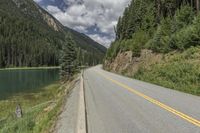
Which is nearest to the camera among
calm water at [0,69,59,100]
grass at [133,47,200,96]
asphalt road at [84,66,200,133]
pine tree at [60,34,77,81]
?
asphalt road at [84,66,200,133]

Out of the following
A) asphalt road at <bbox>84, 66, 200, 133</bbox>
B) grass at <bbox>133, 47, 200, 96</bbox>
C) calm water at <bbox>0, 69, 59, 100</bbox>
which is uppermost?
grass at <bbox>133, 47, 200, 96</bbox>

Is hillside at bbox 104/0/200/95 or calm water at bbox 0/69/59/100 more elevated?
hillside at bbox 104/0/200/95

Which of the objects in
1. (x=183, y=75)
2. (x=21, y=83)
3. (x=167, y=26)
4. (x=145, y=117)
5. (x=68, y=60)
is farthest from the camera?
(x=21, y=83)

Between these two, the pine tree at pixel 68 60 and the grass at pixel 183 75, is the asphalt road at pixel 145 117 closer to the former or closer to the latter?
the grass at pixel 183 75

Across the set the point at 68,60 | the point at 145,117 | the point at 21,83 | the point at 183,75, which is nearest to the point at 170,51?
the point at 183,75

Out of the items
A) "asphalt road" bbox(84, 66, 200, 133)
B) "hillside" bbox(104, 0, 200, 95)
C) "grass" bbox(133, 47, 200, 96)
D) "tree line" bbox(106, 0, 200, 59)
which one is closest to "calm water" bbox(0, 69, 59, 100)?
"hillside" bbox(104, 0, 200, 95)

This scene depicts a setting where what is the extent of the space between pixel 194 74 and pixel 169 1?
3720 cm

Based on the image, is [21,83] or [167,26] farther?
[21,83]

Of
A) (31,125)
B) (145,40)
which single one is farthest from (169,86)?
(145,40)

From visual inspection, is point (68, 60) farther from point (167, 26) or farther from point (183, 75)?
point (183, 75)

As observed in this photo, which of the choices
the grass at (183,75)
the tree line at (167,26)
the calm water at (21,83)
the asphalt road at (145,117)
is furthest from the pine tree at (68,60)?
the asphalt road at (145,117)

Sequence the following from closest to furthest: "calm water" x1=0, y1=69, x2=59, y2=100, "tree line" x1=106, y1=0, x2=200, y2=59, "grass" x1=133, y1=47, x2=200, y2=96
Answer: "grass" x1=133, y1=47, x2=200, y2=96 → "tree line" x1=106, y1=0, x2=200, y2=59 → "calm water" x1=0, y1=69, x2=59, y2=100

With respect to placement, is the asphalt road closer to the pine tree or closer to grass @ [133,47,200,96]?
grass @ [133,47,200,96]

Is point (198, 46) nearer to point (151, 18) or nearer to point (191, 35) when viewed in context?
point (191, 35)
